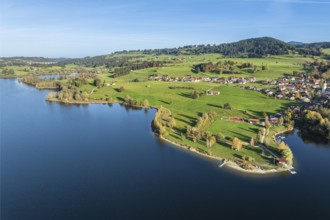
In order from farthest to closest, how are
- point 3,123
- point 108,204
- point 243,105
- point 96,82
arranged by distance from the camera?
point 96,82
point 243,105
point 3,123
point 108,204

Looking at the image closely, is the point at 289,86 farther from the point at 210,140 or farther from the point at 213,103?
the point at 210,140

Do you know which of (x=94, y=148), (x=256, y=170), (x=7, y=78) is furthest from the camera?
(x=7, y=78)

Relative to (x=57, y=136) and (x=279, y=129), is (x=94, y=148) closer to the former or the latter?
(x=57, y=136)

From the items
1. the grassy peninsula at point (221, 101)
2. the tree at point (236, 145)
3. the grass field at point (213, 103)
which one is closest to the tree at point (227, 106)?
the grassy peninsula at point (221, 101)

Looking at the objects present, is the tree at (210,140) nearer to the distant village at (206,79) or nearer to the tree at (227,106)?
the tree at (227,106)

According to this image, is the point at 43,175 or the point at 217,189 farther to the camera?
the point at 43,175

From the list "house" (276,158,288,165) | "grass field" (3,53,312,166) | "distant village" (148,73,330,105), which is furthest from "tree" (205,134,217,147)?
"distant village" (148,73,330,105)

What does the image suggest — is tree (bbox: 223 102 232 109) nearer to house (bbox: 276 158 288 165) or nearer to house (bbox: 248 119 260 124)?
house (bbox: 248 119 260 124)

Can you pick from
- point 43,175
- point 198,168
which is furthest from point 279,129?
point 43,175
